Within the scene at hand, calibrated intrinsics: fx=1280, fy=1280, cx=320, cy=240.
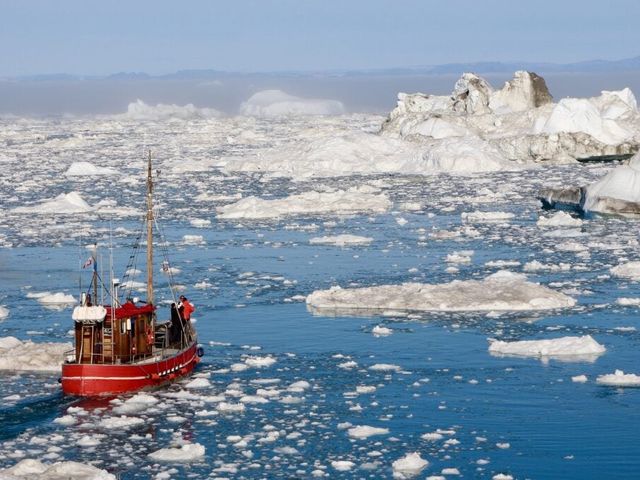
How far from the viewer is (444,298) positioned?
26.9 meters

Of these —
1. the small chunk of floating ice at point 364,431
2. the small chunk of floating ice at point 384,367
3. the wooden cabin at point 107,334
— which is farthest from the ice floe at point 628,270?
the wooden cabin at point 107,334

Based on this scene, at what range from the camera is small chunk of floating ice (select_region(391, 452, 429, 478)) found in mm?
16547

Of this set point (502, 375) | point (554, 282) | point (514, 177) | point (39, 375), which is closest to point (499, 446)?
point (502, 375)

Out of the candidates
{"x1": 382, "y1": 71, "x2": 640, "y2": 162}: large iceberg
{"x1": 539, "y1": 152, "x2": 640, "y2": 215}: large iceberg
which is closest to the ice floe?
{"x1": 539, "y1": 152, "x2": 640, "y2": 215}: large iceberg

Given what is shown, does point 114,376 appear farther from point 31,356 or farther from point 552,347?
point 552,347

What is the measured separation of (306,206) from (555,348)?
22426 millimetres

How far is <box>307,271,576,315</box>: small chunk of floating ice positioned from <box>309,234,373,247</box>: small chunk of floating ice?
832cm

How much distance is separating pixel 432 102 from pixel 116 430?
58186 mm

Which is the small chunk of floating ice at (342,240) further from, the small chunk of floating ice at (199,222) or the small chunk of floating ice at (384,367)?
the small chunk of floating ice at (384,367)

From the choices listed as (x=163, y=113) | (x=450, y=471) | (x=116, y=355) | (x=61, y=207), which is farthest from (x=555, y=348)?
(x=163, y=113)

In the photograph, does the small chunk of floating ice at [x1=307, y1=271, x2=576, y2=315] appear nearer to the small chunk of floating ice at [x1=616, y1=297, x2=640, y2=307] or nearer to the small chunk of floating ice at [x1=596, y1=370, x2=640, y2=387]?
the small chunk of floating ice at [x1=616, y1=297, x2=640, y2=307]

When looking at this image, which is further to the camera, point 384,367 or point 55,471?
point 384,367

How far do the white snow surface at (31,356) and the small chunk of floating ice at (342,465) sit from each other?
7.09 meters

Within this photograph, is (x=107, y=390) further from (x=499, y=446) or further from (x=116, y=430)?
(x=499, y=446)
